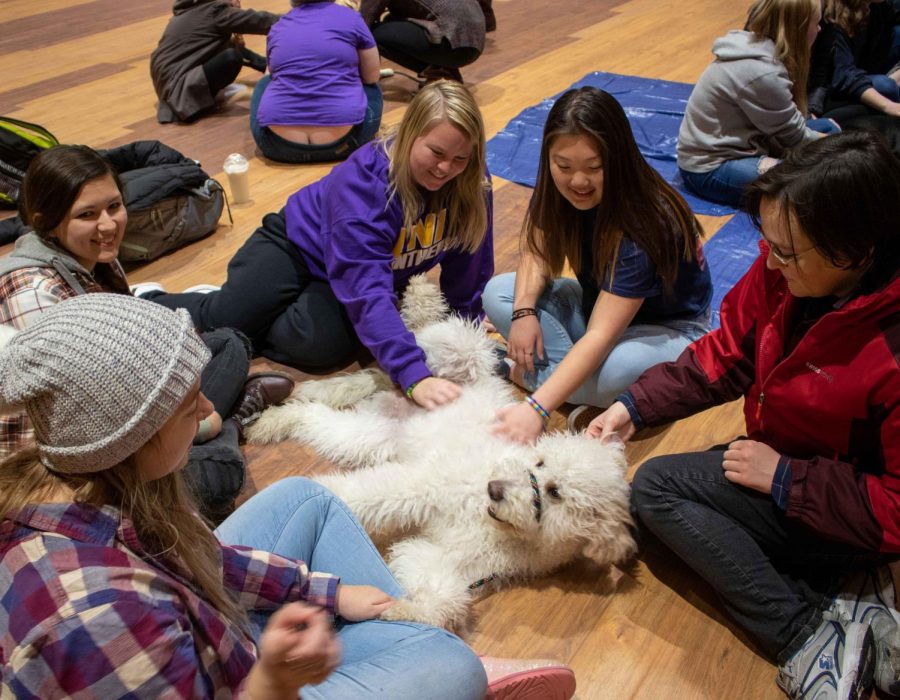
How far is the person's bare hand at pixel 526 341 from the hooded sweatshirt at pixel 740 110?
1.43m

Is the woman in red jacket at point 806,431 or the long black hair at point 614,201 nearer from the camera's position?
the woman in red jacket at point 806,431

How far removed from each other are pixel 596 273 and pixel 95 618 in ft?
4.86

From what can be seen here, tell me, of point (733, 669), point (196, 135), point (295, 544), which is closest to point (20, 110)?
point (196, 135)

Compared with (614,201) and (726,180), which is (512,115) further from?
(614,201)

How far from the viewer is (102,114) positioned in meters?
3.76

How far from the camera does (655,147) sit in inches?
137

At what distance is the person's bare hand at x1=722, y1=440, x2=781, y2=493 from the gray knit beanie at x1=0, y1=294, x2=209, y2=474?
107cm

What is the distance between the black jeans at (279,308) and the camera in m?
2.18

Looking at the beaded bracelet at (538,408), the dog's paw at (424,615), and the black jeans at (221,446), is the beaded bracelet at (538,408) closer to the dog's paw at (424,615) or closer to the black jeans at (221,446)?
the dog's paw at (424,615)

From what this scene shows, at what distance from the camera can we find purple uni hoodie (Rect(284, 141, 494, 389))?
6.24 feet

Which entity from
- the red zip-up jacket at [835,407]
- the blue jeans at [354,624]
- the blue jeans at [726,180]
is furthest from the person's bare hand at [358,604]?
the blue jeans at [726,180]

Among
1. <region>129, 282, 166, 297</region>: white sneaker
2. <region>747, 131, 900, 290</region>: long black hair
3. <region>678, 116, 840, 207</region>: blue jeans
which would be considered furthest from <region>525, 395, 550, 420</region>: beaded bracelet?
<region>678, 116, 840, 207</region>: blue jeans

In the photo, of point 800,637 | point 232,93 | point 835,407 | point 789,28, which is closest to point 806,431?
point 835,407

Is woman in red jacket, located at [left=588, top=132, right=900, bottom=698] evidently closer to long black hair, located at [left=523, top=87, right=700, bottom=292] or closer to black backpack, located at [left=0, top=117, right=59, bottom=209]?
long black hair, located at [left=523, top=87, right=700, bottom=292]
